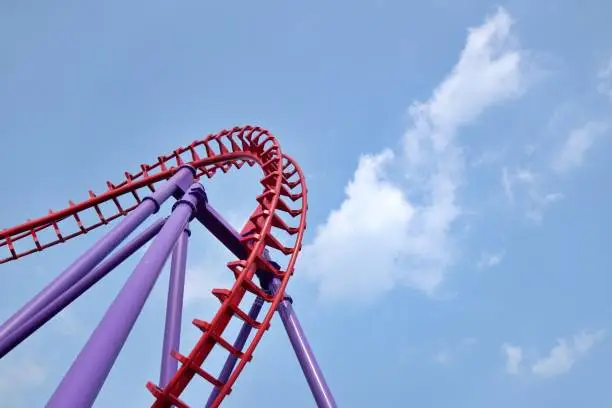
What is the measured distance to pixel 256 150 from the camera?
1042 cm

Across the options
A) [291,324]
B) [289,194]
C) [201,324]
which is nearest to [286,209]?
[289,194]

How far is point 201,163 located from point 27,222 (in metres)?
3.16

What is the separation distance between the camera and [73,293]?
23.9 feet

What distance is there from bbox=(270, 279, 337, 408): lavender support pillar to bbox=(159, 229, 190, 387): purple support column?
1.39m

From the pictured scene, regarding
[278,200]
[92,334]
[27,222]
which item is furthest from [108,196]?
[92,334]

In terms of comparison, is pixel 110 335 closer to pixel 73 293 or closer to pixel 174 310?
pixel 73 293

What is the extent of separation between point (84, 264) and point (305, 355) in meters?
3.10

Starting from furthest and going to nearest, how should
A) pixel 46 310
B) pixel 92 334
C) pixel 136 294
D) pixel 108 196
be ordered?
pixel 108 196 < pixel 46 310 < pixel 136 294 < pixel 92 334

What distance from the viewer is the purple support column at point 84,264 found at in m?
6.16

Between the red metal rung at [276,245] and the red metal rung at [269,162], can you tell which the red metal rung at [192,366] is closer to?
the red metal rung at [276,245]

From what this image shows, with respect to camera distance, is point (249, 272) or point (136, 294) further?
point (249, 272)

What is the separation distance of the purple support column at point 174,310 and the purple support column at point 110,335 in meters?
1.60

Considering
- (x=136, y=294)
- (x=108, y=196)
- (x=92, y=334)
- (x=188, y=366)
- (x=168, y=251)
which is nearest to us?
(x=92, y=334)

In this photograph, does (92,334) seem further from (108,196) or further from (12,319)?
(108,196)
